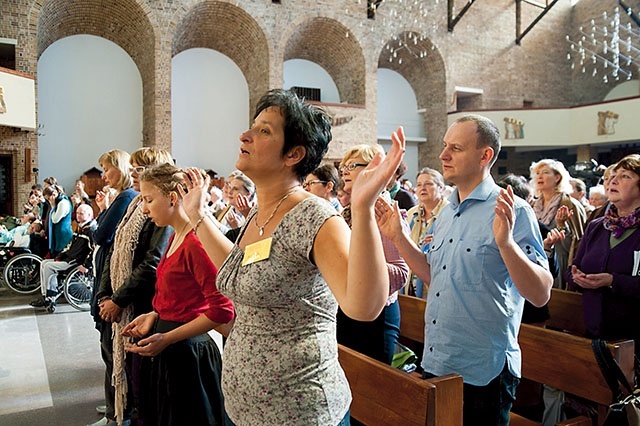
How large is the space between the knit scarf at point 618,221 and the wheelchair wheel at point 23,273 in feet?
23.8

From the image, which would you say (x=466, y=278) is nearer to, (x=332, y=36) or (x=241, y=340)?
(x=241, y=340)

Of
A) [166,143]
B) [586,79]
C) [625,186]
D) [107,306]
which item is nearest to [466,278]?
[625,186]

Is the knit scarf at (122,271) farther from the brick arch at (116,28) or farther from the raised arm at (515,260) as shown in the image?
the brick arch at (116,28)

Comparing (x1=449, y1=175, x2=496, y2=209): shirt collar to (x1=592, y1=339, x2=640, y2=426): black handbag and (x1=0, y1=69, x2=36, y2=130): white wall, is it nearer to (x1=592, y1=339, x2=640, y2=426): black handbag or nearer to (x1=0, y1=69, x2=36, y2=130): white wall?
(x1=592, y1=339, x2=640, y2=426): black handbag

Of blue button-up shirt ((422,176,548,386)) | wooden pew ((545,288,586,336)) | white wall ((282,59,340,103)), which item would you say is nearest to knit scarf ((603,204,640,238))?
wooden pew ((545,288,586,336))

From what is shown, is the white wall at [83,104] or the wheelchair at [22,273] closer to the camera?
the wheelchair at [22,273]

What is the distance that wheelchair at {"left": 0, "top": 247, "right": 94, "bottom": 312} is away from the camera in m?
6.88

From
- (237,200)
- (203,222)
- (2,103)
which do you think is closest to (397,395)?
Answer: (203,222)

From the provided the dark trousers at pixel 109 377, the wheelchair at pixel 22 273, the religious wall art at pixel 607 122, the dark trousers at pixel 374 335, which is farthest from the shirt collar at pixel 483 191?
the religious wall art at pixel 607 122

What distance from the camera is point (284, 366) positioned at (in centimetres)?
130

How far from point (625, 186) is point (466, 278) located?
5.12 ft

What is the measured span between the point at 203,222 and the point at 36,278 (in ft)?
23.5

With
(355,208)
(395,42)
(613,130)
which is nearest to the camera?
(355,208)

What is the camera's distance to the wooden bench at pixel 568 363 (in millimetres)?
2248
